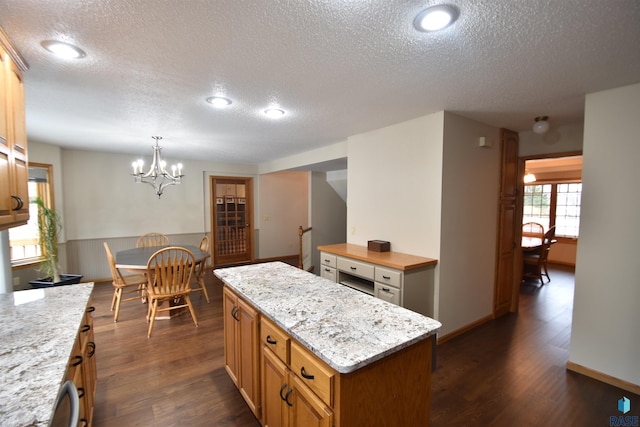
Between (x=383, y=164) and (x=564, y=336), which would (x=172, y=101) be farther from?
(x=564, y=336)

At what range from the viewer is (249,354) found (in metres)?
1.72

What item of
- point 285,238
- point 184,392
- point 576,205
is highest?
point 576,205

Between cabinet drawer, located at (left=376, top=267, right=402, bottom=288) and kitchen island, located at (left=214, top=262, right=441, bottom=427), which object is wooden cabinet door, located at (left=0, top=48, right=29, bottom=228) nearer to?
kitchen island, located at (left=214, top=262, right=441, bottom=427)

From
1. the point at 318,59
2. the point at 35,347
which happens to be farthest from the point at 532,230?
the point at 35,347

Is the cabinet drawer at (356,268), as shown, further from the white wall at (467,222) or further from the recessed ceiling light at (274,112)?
the recessed ceiling light at (274,112)

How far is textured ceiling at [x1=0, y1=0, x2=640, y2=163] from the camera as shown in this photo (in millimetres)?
1212

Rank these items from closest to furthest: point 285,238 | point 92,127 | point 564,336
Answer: point 564,336, point 92,127, point 285,238

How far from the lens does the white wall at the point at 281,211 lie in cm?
659

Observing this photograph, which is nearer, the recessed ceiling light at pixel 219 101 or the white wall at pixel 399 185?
the recessed ceiling light at pixel 219 101

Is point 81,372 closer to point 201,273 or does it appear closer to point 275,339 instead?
point 275,339

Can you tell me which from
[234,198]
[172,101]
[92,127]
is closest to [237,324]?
[172,101]

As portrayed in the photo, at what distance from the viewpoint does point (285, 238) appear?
6941mm

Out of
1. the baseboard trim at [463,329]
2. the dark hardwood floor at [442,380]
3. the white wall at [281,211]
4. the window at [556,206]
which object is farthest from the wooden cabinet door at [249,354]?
the window at [556,206]

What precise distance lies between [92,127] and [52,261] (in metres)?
2.02
